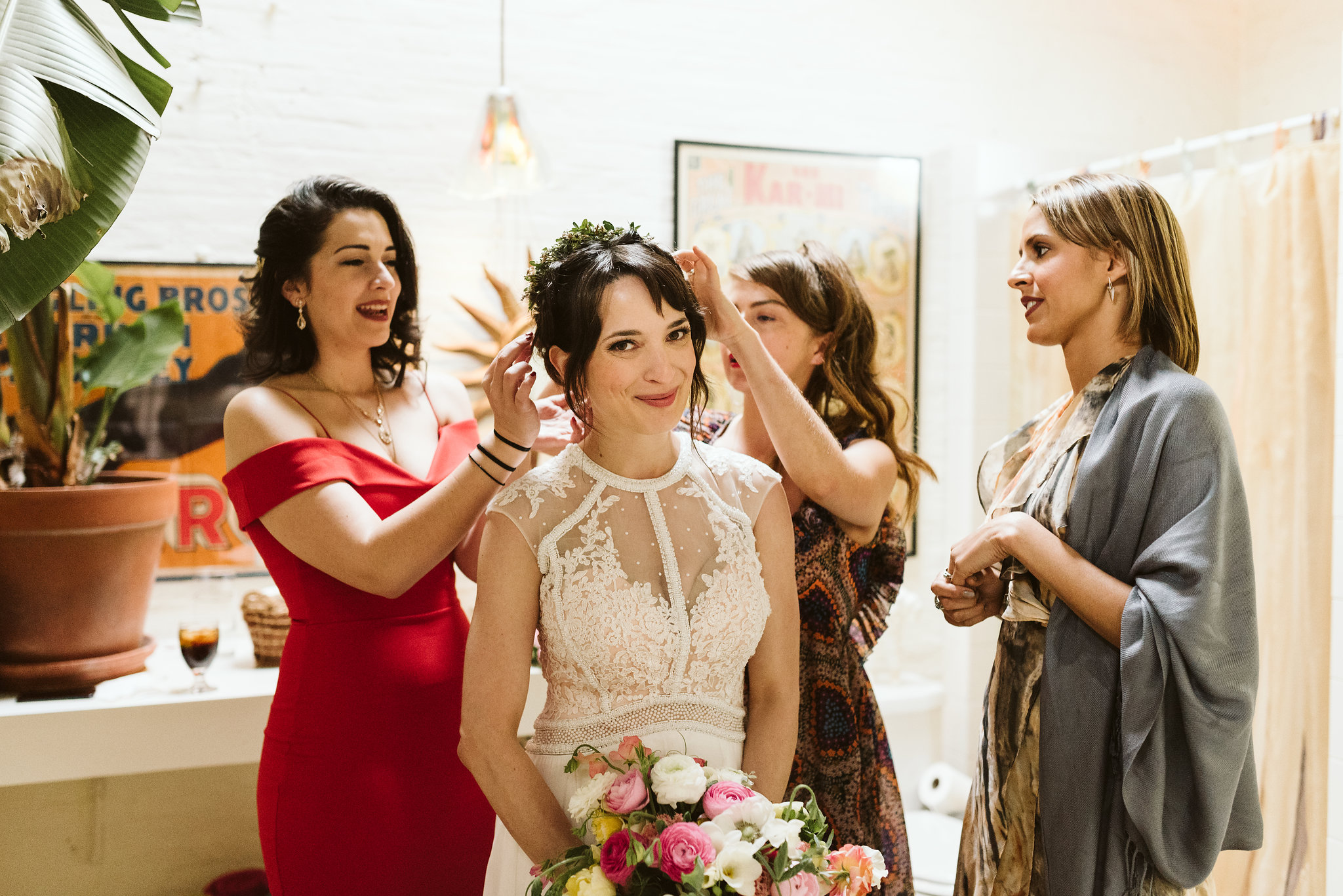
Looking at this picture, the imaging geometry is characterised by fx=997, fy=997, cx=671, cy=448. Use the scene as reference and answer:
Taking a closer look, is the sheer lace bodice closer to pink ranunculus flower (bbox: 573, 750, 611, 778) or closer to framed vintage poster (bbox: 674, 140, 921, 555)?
pink ranunculus flower (bbox: 573, 750, 611, 778)

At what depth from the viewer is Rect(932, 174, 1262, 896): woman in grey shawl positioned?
4.55 feet

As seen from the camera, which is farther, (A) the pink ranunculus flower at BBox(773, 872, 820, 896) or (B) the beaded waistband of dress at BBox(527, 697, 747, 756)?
(B) the beaded waistband of dress at BBox(527, 697, 747, 756)

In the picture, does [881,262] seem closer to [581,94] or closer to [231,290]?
[581,94]

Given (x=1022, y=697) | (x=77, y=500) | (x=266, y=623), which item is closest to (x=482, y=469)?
(x=1022, y=697)

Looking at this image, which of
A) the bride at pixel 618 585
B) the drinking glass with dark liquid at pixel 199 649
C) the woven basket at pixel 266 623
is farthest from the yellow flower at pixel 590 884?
the woven basket at pixel 266 623

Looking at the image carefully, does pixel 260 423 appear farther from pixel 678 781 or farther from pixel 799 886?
pixel 799 886

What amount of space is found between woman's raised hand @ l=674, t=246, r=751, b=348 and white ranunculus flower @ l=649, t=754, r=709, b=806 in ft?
2.38

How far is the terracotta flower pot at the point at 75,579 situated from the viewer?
2.24 meters

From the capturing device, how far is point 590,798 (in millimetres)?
1190

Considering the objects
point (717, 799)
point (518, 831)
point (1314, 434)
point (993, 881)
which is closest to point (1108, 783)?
point (993, 881)

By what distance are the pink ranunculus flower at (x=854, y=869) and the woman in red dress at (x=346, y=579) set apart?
0.73 m

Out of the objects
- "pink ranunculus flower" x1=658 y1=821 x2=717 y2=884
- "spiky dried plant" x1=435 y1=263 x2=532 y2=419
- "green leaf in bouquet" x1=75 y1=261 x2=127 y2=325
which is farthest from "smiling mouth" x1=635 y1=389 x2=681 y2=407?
"spiky dried plant" x1=435 y1=263 x2=532 y2=419

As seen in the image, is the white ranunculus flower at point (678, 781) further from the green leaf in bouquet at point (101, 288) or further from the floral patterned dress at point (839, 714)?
the green leaf in bouquet at point (101, 288)

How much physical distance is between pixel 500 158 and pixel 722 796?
2.04 m
